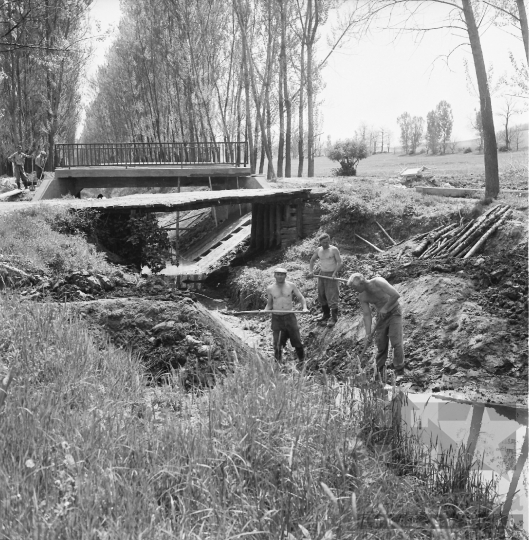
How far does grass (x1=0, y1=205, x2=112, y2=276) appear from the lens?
13555mm

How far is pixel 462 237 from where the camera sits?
15547 millimetres

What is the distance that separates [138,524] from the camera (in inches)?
163

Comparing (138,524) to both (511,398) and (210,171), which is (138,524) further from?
(210,171)

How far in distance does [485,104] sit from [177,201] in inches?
328

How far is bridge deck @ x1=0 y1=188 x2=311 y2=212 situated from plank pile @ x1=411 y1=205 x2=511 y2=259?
17.0 ft

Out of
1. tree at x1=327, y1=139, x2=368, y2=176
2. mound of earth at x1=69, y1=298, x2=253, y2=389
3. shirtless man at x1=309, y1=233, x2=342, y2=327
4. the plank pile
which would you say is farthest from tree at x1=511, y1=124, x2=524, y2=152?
mound of earth at x1=69, y1=298, x2=253, y2=389

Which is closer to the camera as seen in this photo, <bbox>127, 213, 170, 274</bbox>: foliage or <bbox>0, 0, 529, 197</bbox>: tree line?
<bbox>127, 213, 170, 274</bbox>: foliage

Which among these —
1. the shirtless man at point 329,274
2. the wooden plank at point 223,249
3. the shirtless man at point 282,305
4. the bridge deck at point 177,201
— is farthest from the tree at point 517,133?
the shirtless man at point 282,305

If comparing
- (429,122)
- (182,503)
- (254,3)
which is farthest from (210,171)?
(429,122)

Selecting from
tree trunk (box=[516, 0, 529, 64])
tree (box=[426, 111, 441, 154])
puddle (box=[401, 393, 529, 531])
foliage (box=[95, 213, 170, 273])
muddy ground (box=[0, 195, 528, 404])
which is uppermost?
tree (box=[426, 111, 441, 154])

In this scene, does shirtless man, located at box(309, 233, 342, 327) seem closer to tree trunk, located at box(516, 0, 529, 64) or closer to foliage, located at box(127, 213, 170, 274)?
foliage, located at box(127, 213, 170, 274)

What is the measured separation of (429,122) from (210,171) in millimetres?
55424

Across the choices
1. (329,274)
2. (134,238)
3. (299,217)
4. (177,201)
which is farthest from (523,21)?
(134,238)

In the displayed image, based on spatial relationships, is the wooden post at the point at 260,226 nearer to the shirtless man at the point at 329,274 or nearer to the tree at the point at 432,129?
the shirtless man at the point at 329,274
